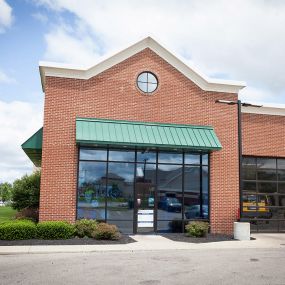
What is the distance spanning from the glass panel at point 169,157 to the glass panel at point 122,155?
1.46 meters

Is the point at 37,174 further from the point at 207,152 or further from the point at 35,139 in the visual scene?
the point at 207,152

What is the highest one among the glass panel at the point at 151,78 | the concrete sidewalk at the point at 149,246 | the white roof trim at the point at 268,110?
the glass panel at the point at 151,78

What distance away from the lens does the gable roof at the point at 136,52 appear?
20422mm

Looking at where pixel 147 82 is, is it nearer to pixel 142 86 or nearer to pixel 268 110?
pixel 142 86

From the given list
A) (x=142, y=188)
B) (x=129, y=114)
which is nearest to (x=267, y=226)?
(x=142, y=188)

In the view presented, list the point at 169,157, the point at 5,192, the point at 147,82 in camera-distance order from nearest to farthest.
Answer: the point at 169,157 → the point at 147,82 → the point at 5,192

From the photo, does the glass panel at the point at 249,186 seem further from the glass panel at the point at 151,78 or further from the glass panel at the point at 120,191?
the glass panel at the point at 151,78

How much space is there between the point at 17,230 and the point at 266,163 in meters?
14.7

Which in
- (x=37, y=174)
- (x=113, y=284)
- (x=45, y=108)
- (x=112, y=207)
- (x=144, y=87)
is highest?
(x=144, y=87)

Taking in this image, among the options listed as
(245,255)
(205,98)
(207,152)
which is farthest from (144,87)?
(245,255)

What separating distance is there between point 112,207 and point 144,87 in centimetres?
636

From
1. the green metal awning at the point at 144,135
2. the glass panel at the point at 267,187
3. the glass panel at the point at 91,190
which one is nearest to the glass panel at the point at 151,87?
the green metal awning at the point at 144,135

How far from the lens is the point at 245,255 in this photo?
14945mm

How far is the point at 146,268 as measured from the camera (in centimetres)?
1212
